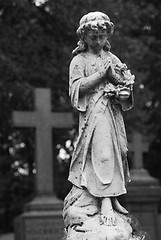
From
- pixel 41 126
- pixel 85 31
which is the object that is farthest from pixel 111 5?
pixel 85 31

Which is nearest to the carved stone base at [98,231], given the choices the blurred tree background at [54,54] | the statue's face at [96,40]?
the statue's face at [96,40]

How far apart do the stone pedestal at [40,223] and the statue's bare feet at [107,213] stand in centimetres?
655

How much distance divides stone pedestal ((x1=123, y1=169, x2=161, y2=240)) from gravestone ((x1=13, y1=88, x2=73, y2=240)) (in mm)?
1789

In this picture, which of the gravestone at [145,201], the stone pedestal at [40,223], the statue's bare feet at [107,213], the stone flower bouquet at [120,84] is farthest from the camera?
the gravestone at [145,201]

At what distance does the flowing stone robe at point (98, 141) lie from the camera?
5.89 m

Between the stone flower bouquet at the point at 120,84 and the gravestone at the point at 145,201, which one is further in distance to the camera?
the gravestone at the point at 145,201

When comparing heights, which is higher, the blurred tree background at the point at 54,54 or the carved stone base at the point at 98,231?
the blurred tree background at the point at 54,54

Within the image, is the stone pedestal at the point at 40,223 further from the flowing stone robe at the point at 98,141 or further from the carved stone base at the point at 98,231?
the carved stone base at the point at 98,231

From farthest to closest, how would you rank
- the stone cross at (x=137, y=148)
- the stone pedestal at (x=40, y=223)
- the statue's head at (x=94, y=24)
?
the stone cross at (x=137, y=148) → the stone pedestal at (x=40, y=223) → the statue's head at (x=94, y=24)

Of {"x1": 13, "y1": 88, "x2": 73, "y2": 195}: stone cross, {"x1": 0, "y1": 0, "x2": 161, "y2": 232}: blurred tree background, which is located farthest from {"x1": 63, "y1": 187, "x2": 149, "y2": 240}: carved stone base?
{"x1": 0, "y1": 0, "x2": 161, "y2": 232}: blurred tree background

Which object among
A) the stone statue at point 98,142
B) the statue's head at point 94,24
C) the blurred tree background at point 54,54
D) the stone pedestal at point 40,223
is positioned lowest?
the stone pedestal at point 40,223

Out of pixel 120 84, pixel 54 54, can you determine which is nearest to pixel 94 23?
pixel 120 84

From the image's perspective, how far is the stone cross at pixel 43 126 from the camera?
507 inches

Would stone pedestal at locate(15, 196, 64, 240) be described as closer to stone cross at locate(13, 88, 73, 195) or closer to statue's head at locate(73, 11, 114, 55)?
stone cross at locate(13, 88, 73, 195)
